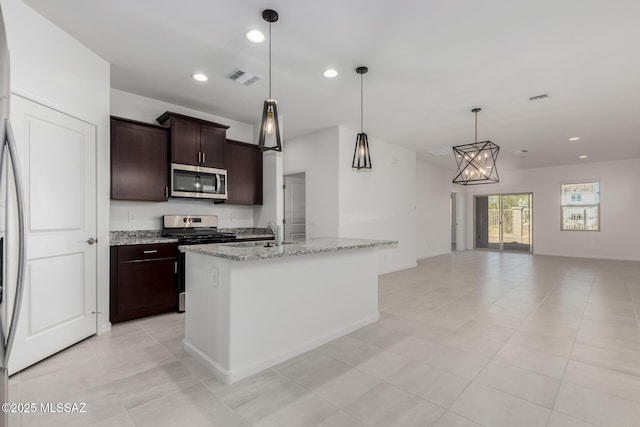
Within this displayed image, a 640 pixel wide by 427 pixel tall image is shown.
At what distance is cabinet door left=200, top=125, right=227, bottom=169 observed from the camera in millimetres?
4230

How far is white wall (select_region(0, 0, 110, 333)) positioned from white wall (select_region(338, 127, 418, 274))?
338 cm

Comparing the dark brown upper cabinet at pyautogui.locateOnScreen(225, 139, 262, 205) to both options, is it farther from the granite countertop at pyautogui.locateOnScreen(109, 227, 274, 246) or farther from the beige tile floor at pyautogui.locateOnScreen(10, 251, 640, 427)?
the beige tile floor at pyautogui.locateOnScreen(10, 251, 640, 427)

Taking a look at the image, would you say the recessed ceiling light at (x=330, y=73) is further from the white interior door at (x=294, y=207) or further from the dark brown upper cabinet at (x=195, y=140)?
the white interior door at (x=294, y=207)

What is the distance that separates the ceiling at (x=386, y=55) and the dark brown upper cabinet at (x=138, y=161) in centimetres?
56

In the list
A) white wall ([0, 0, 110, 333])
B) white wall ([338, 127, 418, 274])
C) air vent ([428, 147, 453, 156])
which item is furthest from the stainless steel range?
air vent ([428, 147, 453, 156])

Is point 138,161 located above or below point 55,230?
above

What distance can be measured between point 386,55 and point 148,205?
3452 mm

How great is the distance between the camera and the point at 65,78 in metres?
2.73

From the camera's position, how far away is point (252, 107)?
442cm

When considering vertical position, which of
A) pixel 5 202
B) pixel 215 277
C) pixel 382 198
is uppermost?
pixel 382 198

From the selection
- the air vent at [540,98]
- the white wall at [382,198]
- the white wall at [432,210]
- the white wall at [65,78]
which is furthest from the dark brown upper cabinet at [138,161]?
the white wall at [432,210]

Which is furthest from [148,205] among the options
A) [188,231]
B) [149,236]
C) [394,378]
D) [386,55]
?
[394,378]

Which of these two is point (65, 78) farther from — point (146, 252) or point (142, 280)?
point (142, 280)

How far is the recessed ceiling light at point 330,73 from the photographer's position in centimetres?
334
